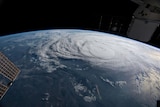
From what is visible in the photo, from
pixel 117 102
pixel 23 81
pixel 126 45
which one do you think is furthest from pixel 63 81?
pixel 126 45

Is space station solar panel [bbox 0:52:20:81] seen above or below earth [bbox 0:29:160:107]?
above

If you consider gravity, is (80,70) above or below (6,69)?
below

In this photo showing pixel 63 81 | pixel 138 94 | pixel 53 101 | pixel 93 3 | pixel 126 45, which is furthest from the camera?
pixel 126 45

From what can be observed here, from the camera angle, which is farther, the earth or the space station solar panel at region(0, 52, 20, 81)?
the earth

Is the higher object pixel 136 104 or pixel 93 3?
pixel 93 3

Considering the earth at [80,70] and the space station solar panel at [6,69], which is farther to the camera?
the earth at [80,70]

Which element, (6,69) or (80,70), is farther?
(80,70)

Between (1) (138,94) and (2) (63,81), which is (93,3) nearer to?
(2) (63,81)

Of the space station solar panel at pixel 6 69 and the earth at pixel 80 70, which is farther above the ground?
the space station solar panel at pixel 6 69
